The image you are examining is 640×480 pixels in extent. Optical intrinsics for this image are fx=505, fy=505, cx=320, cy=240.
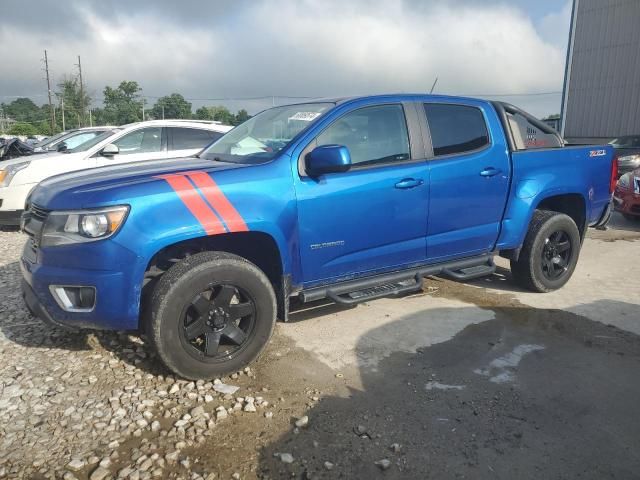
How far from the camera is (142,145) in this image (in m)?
7.98

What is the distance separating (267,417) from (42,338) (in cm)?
206

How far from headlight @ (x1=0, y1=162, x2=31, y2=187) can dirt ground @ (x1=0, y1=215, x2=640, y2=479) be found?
3.50 meters

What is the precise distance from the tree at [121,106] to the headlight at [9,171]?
198 ft

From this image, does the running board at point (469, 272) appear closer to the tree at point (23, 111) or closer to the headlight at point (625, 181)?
the headlight at point (625, 181)

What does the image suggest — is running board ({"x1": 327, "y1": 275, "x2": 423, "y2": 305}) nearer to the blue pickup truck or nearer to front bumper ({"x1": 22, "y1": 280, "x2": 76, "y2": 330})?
the blue pickup truck

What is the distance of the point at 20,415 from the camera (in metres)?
2.80

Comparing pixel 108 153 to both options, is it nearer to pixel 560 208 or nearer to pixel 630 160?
pixel 560 208

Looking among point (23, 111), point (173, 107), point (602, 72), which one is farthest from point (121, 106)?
point (602, 72)

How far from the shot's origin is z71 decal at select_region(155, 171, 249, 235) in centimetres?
298

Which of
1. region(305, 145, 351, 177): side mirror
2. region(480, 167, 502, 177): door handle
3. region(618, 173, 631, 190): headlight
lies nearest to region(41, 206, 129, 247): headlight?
region(305, 145, 351, 177): side mirror

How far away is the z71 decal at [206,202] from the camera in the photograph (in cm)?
298

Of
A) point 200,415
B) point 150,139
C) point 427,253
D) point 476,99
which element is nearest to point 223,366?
point 200,415

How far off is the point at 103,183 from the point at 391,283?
217 centimetres

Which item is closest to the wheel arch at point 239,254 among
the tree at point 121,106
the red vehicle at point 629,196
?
the red vehicle at point 629,196
